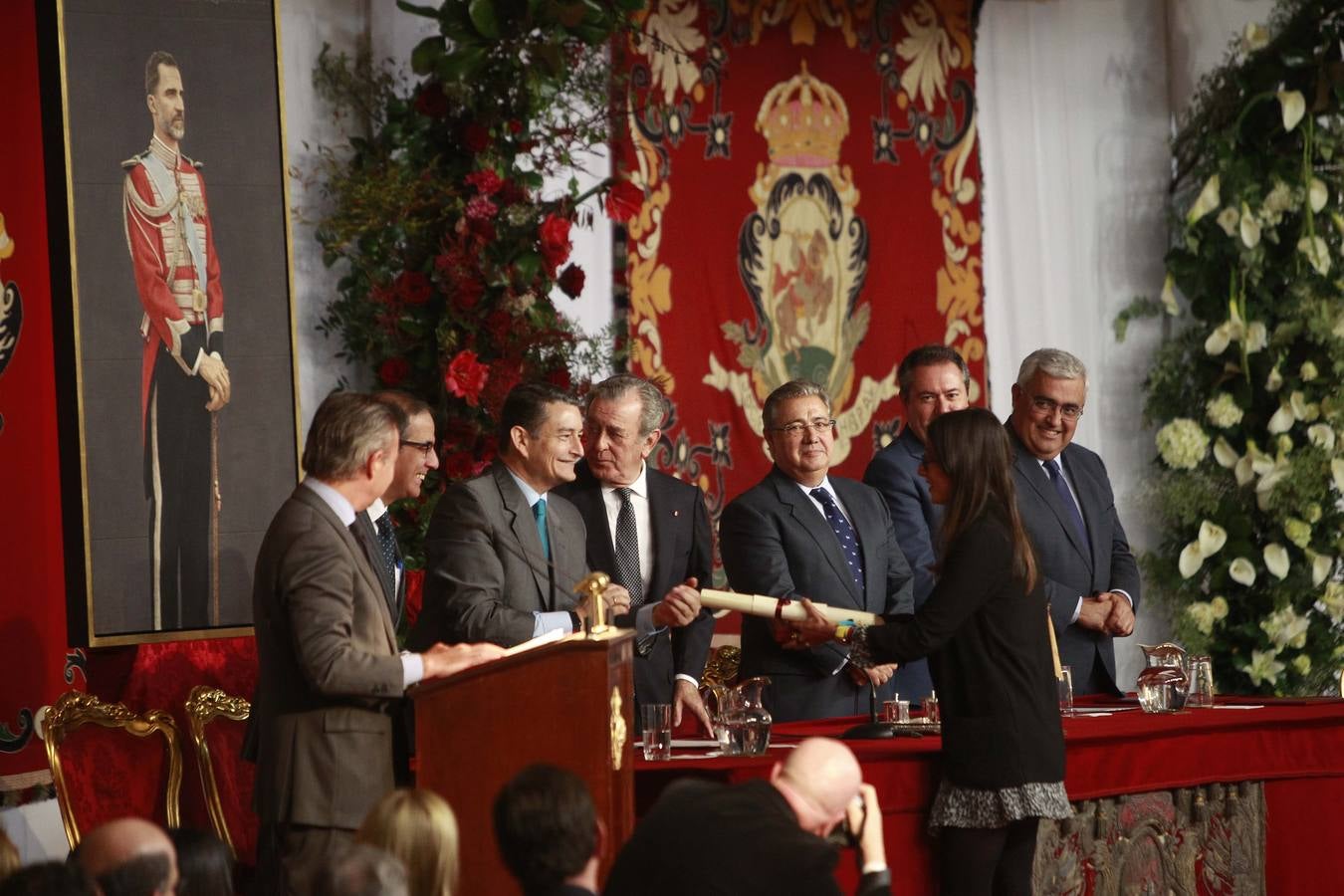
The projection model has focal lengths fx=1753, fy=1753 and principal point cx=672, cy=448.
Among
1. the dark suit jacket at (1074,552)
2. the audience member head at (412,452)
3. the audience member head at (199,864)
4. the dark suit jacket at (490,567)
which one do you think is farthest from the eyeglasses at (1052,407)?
the audience member head at (199,864)

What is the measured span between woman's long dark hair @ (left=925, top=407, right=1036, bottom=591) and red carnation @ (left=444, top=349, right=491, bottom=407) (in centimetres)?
202

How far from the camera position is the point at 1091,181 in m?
7.85

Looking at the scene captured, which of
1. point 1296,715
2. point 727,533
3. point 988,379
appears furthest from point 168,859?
point 988,379

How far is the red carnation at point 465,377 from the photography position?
18.4ft

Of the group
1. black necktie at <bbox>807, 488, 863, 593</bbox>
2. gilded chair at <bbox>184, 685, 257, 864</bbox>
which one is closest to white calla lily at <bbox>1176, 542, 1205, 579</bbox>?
black necktie at <bbox>807, 488, 863, 593</bbox>

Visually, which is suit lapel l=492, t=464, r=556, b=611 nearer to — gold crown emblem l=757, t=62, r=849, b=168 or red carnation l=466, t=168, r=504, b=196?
red carnation l=466, t=168, r=504, b=196

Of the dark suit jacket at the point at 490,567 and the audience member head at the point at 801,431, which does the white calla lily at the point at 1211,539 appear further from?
the dark suit jacket at the point at 490,567

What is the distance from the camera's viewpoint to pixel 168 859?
2508mm

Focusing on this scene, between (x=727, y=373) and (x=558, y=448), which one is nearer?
(x=558, y=448)

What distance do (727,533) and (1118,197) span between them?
3.71 metres

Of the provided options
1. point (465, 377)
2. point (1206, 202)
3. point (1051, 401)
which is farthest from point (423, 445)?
point (1206, 202)

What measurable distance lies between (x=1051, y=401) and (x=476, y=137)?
2054 millimetres

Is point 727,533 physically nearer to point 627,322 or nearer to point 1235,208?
point 627,322

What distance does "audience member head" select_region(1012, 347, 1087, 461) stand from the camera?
530 centimetres
